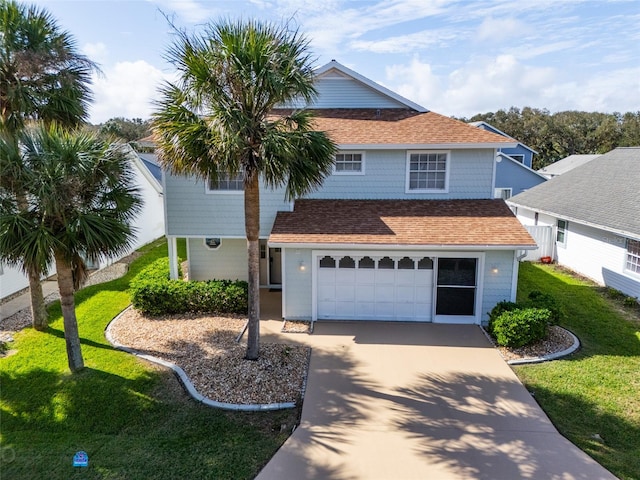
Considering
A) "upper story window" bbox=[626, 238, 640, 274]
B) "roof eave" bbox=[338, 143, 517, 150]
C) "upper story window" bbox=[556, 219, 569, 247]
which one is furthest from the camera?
"upper story window" bbox=[556, 219, 569, 247]

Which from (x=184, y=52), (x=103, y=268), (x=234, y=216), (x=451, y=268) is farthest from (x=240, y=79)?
(x=103, y=268)

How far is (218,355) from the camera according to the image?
1041cm

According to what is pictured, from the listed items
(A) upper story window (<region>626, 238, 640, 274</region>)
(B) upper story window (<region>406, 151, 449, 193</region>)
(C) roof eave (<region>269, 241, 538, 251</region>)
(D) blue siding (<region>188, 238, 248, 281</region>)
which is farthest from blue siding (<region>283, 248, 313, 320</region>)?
(A) upper story window (<region>626, 238, 640, 274</region>)

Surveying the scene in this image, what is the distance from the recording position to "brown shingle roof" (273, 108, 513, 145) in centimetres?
1363

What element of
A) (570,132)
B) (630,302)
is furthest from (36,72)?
(570,132)

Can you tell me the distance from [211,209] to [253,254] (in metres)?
4.76

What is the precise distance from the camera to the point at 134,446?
7.05 metres

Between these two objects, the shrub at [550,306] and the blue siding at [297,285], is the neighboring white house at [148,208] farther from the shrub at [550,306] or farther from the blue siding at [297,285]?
the shrub at [550,306]

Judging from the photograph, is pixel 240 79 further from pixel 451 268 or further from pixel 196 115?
pixel 451 268

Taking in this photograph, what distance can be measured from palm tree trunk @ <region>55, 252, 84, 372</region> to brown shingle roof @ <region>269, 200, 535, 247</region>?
17.2ft

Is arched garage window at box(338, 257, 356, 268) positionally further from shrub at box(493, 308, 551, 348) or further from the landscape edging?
the landscape edging

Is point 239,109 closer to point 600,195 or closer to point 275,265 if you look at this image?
point 275,265

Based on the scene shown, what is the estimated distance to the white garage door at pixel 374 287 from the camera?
12719 mm

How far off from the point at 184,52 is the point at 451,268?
918 centimetres
